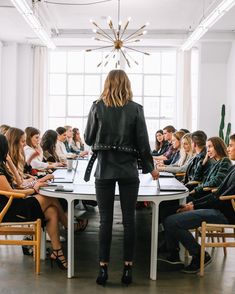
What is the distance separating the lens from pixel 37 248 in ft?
10.9

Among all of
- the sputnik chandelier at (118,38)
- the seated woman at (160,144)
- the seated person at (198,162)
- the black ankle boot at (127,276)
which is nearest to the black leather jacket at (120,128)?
the black ankle boot at (127,276)

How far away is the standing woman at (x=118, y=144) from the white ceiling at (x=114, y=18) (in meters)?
4.83

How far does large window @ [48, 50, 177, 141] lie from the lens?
38.3 ft

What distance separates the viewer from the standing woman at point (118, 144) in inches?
122

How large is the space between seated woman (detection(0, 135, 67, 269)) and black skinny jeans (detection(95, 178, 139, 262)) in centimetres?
49

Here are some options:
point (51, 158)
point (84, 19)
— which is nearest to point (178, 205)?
point (51, 158)

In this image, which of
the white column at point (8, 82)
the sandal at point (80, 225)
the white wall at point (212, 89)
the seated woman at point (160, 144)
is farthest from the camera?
the white column at point (8, 82)

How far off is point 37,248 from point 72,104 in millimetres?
8688

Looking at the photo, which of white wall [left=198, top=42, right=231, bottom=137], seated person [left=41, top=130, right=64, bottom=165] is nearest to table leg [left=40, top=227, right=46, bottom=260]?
seated person [left=41, top=130, right=64, bottom=165]

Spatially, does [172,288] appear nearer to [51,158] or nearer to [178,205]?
[178,205]

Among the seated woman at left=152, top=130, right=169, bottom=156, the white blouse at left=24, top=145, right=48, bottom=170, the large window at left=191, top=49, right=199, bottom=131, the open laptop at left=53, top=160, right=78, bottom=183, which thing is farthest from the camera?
the large window at left=191, top=49, right=199, bottom=131

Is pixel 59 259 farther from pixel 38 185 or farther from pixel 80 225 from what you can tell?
pixel 80 225

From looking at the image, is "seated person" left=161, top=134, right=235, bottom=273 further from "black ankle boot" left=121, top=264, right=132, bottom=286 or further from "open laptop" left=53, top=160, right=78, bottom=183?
"open laptop" left=53, top=160, right=78, bottom=183

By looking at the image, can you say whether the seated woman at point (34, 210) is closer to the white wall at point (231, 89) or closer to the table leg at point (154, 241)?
the table leg at point (154, 241)
